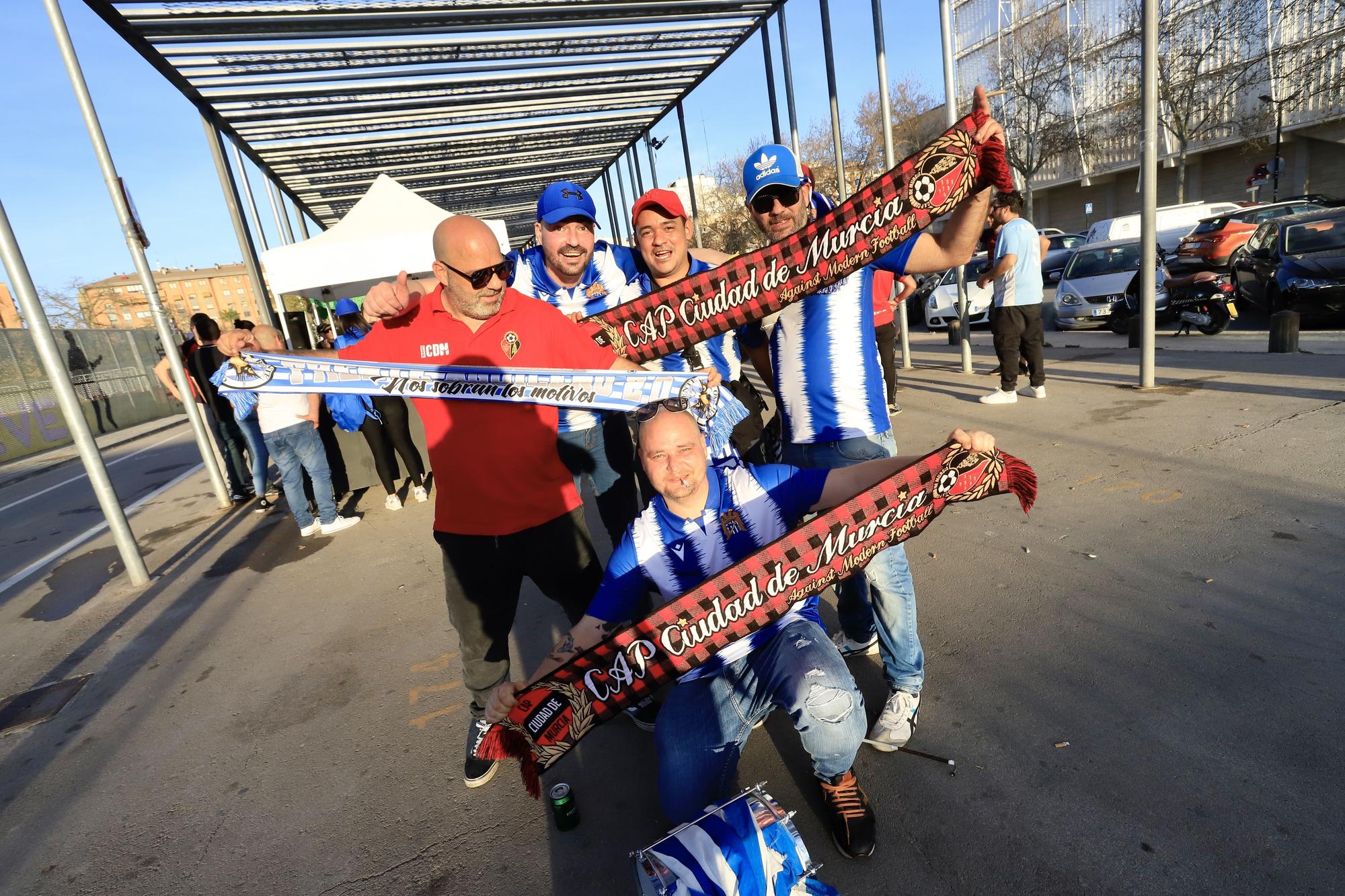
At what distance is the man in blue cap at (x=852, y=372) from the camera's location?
2.51 meters

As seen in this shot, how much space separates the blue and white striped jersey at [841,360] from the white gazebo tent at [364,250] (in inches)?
224

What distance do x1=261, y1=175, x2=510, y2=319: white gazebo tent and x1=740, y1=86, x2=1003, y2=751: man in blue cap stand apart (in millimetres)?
5397

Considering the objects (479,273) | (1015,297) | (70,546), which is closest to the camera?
(479,273)

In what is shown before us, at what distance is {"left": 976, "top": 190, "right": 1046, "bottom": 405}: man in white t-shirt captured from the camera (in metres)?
6.63

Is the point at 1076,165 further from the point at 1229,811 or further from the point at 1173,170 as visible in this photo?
the point at 1229,811

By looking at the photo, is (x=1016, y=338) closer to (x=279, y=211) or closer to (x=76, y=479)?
(x=279, y=211)

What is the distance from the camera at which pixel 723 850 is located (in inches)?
67.1

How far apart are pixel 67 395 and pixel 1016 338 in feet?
27.4

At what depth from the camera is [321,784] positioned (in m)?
2.75

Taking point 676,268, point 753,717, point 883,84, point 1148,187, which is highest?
point 883,84

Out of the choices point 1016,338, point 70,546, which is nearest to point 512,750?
point 1016,338

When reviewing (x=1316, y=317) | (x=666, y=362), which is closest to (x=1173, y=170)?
(x=1316, y=317)

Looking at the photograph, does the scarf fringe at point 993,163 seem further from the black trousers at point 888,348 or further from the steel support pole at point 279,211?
the steel support pole at point 279,211

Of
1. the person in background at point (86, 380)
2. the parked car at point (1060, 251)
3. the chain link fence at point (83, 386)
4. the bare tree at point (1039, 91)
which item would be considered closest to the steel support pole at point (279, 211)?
the chain link fence at point (83, 386)
